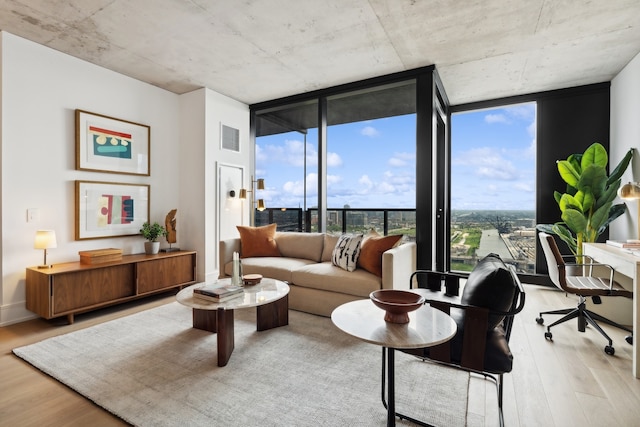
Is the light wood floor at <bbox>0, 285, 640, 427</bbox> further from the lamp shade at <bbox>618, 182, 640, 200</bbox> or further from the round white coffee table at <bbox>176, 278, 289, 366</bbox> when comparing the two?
the lamp shade at <bbox>618, 182, 640, 200</bbox>

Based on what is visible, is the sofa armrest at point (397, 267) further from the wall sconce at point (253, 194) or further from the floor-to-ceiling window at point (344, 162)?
the wall sconce at point (253, 194)

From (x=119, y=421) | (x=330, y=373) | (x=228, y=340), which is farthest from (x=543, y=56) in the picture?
(x=119, y=421)

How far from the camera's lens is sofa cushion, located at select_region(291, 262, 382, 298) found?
2928 mm

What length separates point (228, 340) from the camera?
7.47 ft

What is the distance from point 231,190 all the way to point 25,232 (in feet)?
7.97

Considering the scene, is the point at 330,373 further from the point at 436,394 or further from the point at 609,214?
the point at 609,214

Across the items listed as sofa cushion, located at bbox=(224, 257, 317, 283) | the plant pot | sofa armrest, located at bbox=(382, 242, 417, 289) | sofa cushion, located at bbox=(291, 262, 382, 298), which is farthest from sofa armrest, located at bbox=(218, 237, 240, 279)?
sofa armrest, located at bbox=(382, 242, 417, 289)

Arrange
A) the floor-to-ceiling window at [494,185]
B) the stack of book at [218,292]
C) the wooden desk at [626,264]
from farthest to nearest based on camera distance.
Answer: the floor-to-ceiling window at [494,185] → the stack of book at [218,292] → the wooden desk at [626,264]

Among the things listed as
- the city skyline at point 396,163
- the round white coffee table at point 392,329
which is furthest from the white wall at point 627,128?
the round white coffee table at point 392,329

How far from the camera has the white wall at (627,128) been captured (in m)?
3.37

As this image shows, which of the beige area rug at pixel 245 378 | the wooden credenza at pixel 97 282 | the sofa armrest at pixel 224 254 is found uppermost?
the sofa armrest at pixel 224 254

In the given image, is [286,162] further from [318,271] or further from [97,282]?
[97,282]

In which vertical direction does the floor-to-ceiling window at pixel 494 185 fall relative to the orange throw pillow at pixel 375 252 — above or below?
above

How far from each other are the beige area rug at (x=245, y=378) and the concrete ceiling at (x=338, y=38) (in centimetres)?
282
